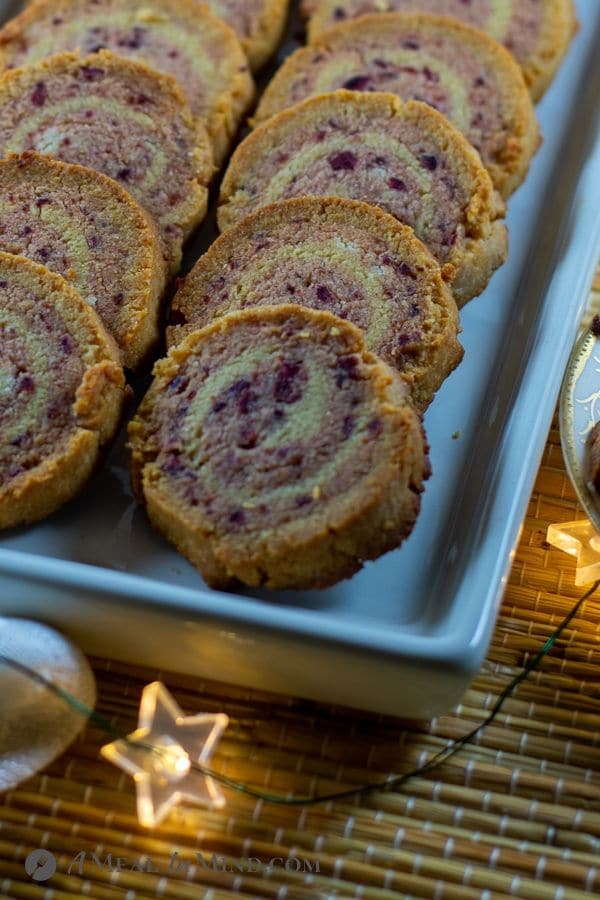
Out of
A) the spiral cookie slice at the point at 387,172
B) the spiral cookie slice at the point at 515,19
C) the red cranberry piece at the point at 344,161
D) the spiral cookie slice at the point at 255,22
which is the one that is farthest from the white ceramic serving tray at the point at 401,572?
the spiral cookie slice at the point at 255,22

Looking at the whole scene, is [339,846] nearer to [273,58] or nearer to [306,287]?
[306,287]

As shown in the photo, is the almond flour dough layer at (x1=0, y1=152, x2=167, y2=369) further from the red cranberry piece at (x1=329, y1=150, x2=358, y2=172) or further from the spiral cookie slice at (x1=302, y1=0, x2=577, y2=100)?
the spiral cookie slice at (x1=302, y1=0, x2=577, y2=100)

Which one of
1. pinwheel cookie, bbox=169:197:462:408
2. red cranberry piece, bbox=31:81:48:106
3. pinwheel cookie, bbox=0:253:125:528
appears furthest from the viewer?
red cranberry piece, bbox=31:81:48:106

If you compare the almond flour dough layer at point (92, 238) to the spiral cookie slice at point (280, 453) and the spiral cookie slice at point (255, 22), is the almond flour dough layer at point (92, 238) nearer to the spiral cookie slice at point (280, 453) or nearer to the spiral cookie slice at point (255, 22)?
the spiral cookie slice at point (280, 453)

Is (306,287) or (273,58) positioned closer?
(306,287)

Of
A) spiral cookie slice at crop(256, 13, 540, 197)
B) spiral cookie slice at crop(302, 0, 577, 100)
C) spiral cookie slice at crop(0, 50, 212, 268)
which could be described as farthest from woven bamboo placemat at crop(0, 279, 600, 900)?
spiral cookie slice at crop(302, 0, 577, 100)

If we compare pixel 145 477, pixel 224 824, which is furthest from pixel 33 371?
pixel 224 824
